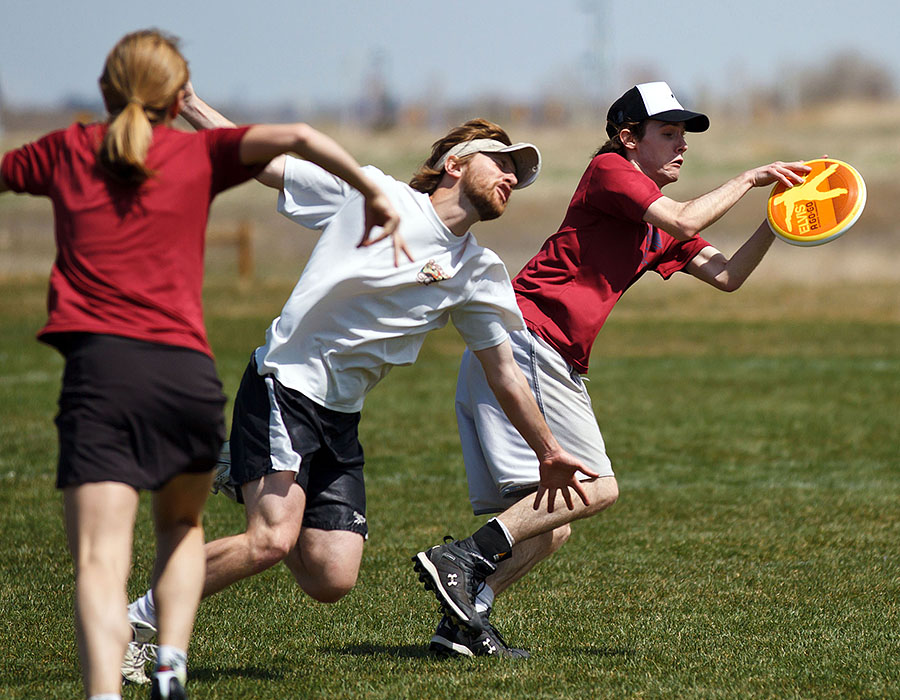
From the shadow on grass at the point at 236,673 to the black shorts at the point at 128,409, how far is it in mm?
Result: 1397

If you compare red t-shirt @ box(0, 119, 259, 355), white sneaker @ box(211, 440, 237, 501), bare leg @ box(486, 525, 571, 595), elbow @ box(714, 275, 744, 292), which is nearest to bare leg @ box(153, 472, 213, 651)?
red t-shirt @ box(0, 119, 259, 355)

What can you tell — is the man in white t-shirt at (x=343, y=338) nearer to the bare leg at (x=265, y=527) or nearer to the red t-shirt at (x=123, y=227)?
the bare leg at (x=265, y=527)

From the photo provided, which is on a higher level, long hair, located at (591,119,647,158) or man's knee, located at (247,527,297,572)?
long hair, located at (591,119,647,158)

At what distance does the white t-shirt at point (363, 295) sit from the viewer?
13.8ft

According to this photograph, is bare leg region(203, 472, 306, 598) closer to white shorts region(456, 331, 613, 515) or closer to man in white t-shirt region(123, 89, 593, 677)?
man in white t-shirt region(123, 89, 593, 677)

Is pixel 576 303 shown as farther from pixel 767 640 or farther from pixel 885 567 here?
pixel 885 567

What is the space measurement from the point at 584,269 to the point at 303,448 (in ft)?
4.79

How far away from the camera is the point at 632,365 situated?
16328mm

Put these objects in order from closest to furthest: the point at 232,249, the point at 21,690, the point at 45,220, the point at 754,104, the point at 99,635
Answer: the point at 99,635
the point at 21,690
the point at 232,249
the point at 45,220
the point at 754,104

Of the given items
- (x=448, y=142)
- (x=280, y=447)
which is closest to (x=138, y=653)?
(x=280, y=447)

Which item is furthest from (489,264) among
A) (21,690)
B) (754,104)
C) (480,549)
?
(754,104)

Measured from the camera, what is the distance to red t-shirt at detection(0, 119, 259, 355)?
332 centimetres

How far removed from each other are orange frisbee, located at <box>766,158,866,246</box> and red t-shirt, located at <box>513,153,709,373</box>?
0.59 meters

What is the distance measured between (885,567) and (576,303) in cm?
261
